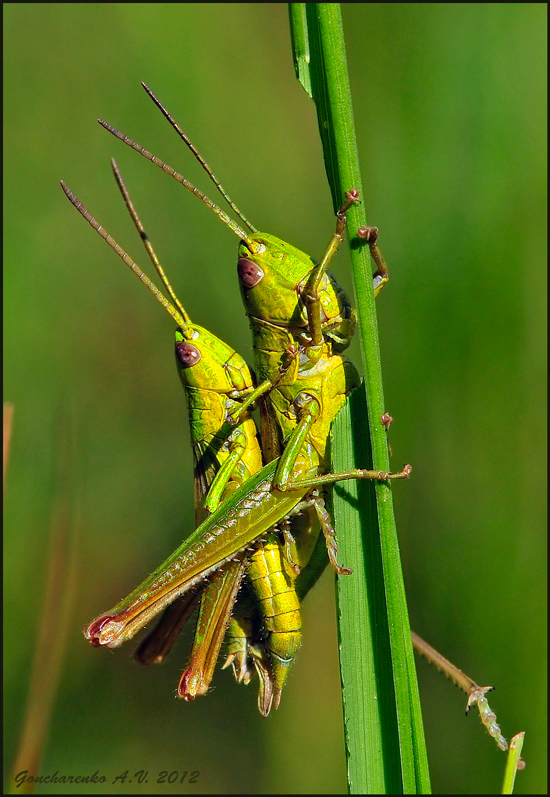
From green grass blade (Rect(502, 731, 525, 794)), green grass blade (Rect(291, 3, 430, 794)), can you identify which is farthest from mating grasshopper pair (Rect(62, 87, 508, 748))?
green grass blade (Rect(502, 731, 525, 794))

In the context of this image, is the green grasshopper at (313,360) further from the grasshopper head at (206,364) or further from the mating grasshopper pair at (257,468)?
the grasshopper head at (206,364)

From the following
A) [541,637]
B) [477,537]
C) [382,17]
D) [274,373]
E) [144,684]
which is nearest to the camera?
[274,373]

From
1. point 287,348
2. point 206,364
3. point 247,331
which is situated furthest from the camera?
point 247,331

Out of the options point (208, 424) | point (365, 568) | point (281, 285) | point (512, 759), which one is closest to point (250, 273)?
point (281, 285)

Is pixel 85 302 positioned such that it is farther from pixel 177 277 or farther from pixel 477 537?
pixel 477 537

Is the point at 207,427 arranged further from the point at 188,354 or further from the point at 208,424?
the point at 188,354

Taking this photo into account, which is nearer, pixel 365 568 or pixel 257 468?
pixel 365 568

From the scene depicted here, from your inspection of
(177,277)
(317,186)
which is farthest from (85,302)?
(317,186)

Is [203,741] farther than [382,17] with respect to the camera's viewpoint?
Yes
